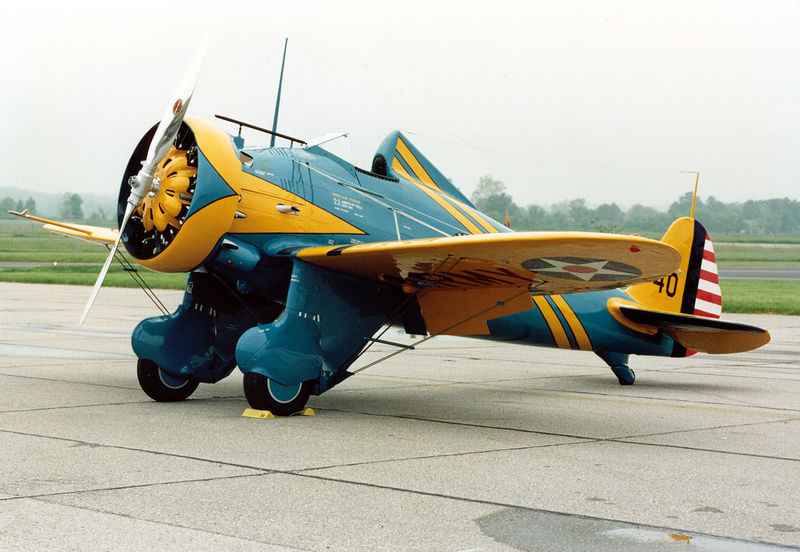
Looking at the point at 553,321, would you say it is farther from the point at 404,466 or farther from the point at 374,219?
the point at 404,466

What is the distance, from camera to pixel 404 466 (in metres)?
5.33

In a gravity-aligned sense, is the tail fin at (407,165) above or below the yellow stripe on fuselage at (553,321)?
above

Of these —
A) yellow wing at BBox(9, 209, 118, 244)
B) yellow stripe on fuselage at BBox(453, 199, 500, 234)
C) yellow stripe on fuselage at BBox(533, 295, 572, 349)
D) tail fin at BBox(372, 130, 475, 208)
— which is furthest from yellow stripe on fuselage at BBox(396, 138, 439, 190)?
yellow wing at BBox(9, 209, 118, 244)

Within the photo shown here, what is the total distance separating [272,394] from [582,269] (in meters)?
2.73

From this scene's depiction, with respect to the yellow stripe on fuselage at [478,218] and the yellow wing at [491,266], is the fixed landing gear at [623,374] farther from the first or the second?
the yellow wing at [491,266]

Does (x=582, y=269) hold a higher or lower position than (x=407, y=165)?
lower

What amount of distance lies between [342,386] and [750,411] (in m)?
4.35

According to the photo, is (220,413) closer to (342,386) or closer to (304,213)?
(304,213)

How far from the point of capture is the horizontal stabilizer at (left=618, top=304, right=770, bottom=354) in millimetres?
9375

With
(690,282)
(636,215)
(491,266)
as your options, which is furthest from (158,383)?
(636,215)

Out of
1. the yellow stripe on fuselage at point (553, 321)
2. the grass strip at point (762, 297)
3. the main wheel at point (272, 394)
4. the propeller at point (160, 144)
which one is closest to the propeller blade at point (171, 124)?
the propeller at point (160, 144)

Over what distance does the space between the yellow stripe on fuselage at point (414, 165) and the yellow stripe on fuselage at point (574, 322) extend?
1.87m

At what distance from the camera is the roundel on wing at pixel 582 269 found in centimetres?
645

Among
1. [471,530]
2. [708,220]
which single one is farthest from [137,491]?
[708,220]
